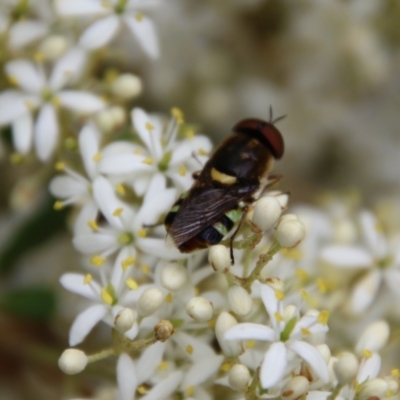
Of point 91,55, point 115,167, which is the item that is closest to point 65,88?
point 91,55

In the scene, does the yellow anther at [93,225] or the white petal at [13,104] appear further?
the white petal at [13,104]

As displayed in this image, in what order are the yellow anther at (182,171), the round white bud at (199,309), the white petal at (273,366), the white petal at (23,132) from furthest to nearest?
the white petal at (23,132) < the yellow anther at (182,171) < the round white bud at (199,309) < the white petal at (273,366)

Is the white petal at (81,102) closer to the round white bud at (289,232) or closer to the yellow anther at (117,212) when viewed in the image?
the yellow anther at (117,212)

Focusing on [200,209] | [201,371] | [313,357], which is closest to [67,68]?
[200,209]

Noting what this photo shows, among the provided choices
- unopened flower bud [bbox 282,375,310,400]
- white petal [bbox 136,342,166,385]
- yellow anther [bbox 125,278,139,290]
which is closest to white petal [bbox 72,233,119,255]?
yellow anther [bbox 125,278,139,290]

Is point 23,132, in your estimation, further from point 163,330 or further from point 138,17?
point 163,330

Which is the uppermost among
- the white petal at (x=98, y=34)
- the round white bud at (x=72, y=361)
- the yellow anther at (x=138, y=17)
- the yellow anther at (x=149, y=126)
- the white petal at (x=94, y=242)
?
the yellow anther at (x=138, y=17)

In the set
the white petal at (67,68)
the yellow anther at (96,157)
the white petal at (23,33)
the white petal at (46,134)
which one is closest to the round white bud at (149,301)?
the yellow anther at (96,157)
